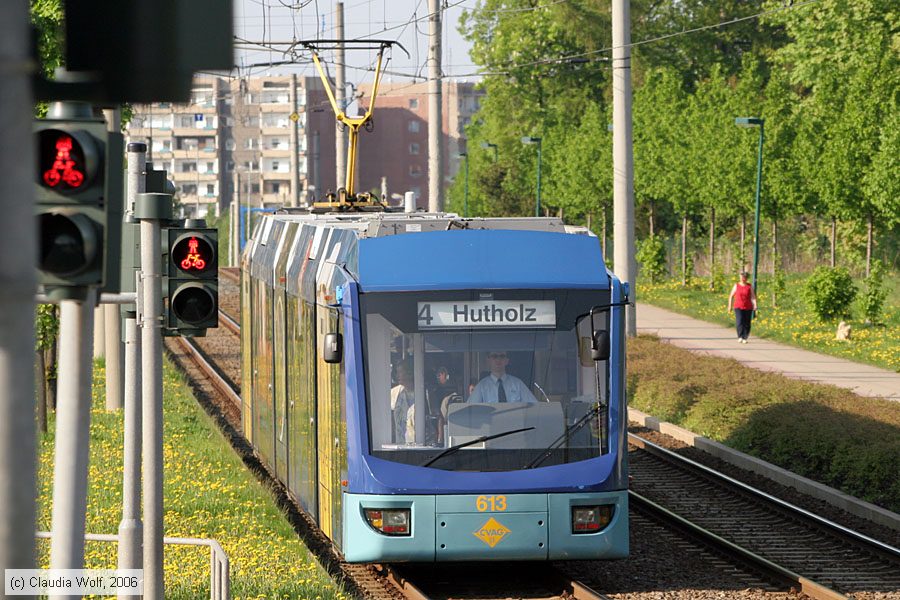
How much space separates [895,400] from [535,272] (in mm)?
12057

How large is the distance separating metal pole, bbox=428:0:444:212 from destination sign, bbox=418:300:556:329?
2028cm

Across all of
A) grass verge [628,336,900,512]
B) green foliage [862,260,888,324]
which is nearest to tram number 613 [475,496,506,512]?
grass verge [628,336,900,512]

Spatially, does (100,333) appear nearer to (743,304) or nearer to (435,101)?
(435,101)

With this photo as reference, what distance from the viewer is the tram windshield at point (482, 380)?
12.1 m

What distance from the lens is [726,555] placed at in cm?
1426

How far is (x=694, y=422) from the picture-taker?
899 inches

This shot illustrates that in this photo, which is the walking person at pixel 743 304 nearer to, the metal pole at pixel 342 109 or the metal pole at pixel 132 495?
the metal pole at pixel 342 109

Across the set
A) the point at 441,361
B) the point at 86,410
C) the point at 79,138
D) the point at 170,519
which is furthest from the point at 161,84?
the point at 170,519

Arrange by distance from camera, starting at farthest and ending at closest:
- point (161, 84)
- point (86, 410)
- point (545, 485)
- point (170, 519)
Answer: point (170, 519)
point (545, 485)
point (86, 410)
point (161, 84)

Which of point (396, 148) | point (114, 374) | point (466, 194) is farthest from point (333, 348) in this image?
point (396, 148)

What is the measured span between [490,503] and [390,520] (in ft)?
2.45

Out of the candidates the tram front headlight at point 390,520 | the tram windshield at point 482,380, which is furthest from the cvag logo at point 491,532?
the tram front headlight at point 390,520

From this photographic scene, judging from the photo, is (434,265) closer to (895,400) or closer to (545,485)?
(545,485)

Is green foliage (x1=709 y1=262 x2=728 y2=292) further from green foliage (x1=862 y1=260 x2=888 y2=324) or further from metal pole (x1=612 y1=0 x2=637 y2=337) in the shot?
metal pole (x1=612 y1=0 x2=637 y2=337)
